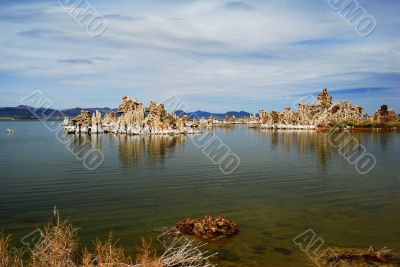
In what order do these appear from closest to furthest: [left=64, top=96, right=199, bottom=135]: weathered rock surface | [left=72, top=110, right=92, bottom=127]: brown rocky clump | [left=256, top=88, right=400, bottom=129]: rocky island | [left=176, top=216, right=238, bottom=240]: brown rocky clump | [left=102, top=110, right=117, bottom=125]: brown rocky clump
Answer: [left=176, top=216, right=238, bottom=240]: brown rocky clump < [left=64, top=96, right=199, bottom=135]: weathered rock surface < [left=72, top=110, right=92, bottom=127]: brown rocky clump < [left=102, top=110, right=117, bottom=125]: brown rocky clump < [left=256, top=88, right=400, bottom=129]: rocky island

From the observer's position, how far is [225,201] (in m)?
28.3

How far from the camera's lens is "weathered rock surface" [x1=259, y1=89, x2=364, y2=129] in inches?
6929

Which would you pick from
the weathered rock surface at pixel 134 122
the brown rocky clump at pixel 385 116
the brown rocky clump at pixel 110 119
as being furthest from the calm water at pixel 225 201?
the brown rocky clump at pixel 385 116

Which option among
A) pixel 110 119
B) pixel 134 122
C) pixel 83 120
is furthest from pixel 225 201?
pixel 110 119

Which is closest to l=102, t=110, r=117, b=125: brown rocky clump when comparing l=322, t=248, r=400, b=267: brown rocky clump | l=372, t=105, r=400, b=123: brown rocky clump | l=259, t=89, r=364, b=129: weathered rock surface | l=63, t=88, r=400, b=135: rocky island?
l=63, t=88, r=400, b=135: rocky island

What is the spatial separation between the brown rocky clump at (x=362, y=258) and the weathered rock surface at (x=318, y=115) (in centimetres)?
15822

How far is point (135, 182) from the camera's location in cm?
3566

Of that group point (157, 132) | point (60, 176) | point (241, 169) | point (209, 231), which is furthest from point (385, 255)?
point (157, 132)

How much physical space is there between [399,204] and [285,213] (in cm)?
985

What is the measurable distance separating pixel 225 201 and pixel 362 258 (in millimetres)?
12684

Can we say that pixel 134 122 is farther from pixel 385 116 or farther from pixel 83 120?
pixel 385 116

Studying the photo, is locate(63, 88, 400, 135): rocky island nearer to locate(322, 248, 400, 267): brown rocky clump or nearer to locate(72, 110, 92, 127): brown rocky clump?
locate(72, 110, 92, 127): brown rocky clump

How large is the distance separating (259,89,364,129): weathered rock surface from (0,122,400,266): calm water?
5226 inches

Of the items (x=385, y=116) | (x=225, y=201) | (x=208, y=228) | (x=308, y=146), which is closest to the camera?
(x=208, y=228)
